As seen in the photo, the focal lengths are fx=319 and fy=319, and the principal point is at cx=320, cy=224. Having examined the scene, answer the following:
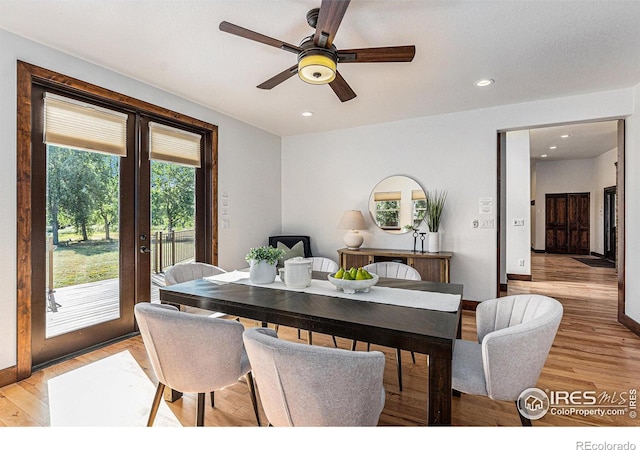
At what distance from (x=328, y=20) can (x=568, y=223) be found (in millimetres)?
10328

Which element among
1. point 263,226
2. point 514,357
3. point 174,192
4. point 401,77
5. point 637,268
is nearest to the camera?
point 514,357

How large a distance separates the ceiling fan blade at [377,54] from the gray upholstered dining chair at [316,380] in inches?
65.4

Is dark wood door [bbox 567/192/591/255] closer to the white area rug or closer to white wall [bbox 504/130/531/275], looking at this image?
white wall [bbox 504/130/531/275]

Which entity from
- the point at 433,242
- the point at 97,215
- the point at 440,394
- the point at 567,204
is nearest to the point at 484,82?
the point at 433,242

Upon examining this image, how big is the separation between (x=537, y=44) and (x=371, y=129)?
2283mm

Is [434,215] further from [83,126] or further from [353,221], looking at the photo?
[83,126]

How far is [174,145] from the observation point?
3.40 metres

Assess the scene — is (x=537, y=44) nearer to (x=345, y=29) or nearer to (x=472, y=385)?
(x=345, y=29)

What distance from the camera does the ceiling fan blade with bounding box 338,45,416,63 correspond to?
1846mm

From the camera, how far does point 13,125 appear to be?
2219mm

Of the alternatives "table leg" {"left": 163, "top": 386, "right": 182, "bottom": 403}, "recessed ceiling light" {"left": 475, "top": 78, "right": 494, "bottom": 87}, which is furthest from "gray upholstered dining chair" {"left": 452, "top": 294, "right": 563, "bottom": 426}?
"recessed ceiling light" {"left": 475, "top": 78, "right": 494, "bottom": 87}

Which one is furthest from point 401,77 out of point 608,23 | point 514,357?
point 514,357

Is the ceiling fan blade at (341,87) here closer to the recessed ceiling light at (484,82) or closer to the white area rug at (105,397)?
the recessed ceiling light at (484,82)

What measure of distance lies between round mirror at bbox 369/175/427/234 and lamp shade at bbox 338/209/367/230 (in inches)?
10.7
